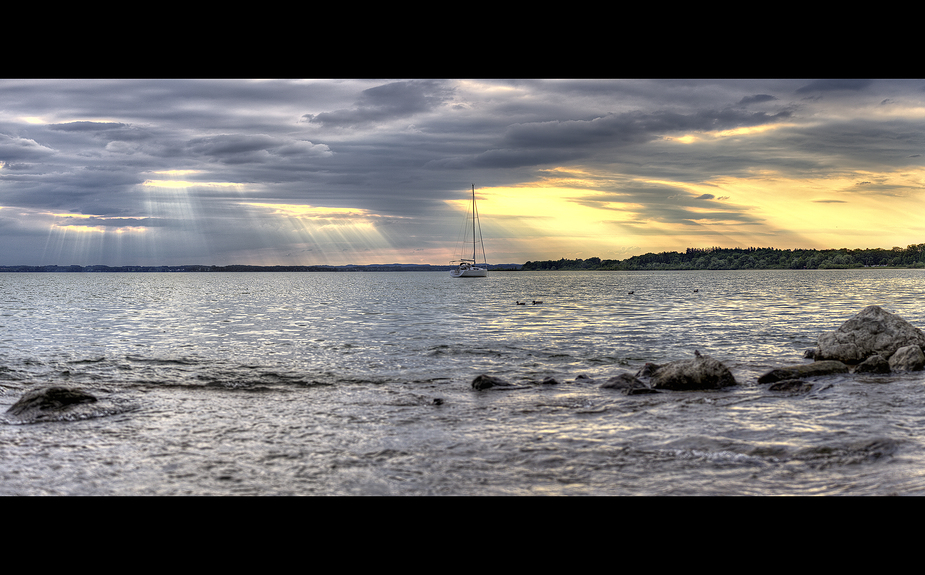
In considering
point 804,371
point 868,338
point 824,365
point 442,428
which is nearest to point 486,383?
point 442,428

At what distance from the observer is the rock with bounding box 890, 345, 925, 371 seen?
55.1ft

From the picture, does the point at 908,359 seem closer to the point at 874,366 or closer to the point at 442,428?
the point at 874,366

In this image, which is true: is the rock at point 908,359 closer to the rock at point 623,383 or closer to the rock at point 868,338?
the rock at point 868,338

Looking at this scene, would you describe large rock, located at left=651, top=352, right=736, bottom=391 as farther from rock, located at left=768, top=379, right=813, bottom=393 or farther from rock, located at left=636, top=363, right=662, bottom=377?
rock, located at left=636, top=363, right=662, bottom=377

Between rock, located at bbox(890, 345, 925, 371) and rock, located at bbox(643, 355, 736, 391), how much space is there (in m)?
5.73

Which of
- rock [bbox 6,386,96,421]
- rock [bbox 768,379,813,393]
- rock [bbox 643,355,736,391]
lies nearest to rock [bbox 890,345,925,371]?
rock [bbox 768,379,813,393]

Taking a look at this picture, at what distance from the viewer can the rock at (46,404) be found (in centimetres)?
1167

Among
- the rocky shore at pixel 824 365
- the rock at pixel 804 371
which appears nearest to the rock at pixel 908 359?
the rocky shore at pixel 824 365

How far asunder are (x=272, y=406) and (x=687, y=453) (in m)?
8.89

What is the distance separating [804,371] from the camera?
645 inches

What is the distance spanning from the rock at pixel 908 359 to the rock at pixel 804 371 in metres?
1.44

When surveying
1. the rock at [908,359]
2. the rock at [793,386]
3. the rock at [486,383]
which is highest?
the rock at [908,359]
